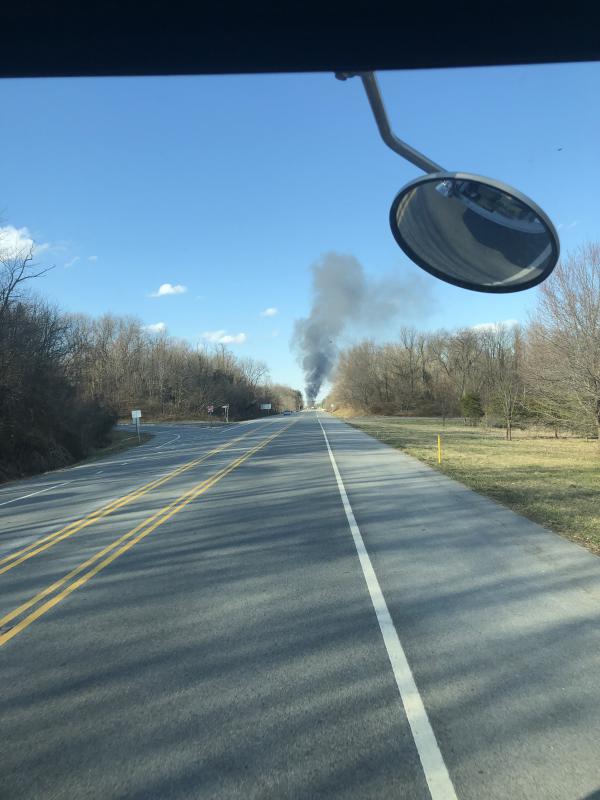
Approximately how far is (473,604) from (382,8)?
455 centimetres

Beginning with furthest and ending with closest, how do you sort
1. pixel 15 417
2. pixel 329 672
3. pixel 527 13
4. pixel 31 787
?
1. pixel 15 417
2. pixel 329 672
3. pixel 31 787
4. pixel 527 13

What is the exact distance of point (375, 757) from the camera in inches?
110

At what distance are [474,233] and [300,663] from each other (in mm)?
3097

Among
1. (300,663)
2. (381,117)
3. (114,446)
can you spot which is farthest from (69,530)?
(114,446)

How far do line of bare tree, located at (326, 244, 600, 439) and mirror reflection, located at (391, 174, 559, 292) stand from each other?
802 inches

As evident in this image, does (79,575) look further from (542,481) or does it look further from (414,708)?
(542,481)

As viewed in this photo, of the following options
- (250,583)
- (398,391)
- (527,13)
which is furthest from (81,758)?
(398,391)

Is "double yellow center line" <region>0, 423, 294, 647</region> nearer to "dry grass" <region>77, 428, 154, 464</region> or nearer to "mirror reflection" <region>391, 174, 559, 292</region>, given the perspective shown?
"mirror reflection" <region>391, 174, 559, 292</region>

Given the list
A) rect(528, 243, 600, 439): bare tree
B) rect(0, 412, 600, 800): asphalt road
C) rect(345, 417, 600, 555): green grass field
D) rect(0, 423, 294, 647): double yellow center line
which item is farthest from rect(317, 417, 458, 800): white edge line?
rect(528, 243, 600, 439): bare tree

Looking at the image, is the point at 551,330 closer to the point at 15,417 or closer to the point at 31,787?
the point at 15,417

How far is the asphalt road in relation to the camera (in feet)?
8.87

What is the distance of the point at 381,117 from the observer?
8.75 feet

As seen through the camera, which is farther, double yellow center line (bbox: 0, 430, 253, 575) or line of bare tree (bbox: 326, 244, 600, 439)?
line of bare tree (bbox: 326, 244, 600, 439)

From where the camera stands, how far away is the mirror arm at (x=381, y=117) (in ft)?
8.56
